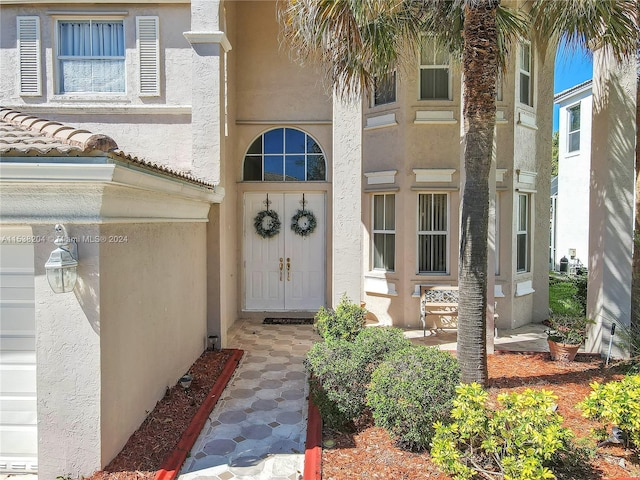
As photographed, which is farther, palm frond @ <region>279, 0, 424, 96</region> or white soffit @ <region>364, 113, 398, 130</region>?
white soffit @ <region>364, 113, 398, 130</region>

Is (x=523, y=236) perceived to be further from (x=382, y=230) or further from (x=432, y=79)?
(x=432, y=79)

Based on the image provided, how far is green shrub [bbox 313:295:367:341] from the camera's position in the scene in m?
7.41

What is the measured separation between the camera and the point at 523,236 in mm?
10820

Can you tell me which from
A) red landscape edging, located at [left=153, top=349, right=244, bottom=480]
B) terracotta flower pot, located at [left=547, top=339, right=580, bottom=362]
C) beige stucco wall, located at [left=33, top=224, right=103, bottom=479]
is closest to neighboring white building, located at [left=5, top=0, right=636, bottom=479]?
beige stucco wall, located at [left=33, top=224, right=103, bottom=479]

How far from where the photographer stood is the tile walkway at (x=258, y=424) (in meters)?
4.66

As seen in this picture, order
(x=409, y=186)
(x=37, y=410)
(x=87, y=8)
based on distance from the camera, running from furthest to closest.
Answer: (x=409, y=186), (x=87, y=8), (x=37, y=410)

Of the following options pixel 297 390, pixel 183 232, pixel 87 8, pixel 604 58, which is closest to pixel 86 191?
pixel 183 232

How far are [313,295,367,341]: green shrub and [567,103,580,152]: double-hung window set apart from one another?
1725 cm

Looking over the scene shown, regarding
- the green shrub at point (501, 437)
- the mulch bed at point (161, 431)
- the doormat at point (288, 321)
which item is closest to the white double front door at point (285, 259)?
the doormat at point (288, 321)

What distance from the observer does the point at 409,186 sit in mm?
10039

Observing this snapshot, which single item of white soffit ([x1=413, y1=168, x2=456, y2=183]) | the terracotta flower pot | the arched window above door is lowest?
the terracotta flower pot

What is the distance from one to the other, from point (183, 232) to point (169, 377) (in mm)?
2478

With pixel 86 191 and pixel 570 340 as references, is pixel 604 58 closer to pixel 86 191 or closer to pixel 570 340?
pixel 570 340

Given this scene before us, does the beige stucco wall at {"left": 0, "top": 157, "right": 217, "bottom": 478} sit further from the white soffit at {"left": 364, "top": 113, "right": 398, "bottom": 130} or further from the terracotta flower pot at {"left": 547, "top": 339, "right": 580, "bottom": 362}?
the terracotta flower pot at {"left": 547, "top": 339, "right": 580, "bottom": 362}
